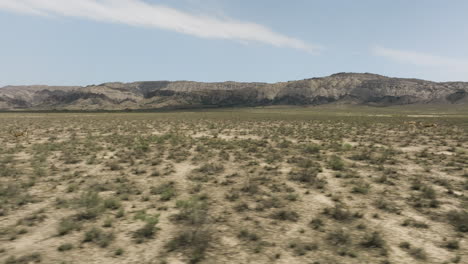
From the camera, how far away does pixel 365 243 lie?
7.39m

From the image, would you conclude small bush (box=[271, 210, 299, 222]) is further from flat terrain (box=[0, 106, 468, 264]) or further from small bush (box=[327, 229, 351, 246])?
small bush (box=[327, 229, 351, 246])

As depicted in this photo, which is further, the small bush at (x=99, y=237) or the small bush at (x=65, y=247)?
the small bush at (x=99, y=237)

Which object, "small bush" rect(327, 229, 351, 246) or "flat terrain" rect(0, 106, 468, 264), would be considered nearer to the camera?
"flat terrain" rect(0, 106, 468, 264)

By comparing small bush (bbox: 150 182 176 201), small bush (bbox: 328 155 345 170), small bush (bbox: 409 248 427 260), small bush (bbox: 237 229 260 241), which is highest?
small bush (bbox: 328 155 345 170)

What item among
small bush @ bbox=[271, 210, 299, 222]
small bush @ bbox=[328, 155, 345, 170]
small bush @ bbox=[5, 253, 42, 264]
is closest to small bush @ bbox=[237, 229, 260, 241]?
small bush @ bbox=[271, 210, 299, 222]

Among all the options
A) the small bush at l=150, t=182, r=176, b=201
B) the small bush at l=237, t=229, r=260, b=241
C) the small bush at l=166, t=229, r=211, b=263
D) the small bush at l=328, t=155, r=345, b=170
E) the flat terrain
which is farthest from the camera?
the small bush at l=328, t=155, r=345, b=170

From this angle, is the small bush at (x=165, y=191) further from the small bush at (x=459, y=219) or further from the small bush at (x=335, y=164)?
the small bush at (x=459, y=219)

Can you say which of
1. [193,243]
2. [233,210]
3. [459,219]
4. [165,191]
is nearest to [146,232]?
[193,243]

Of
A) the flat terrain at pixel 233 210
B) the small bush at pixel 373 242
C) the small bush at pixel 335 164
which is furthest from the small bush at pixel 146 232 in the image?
the small bush at pixel 335 164

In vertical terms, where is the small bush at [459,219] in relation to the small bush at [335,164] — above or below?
below

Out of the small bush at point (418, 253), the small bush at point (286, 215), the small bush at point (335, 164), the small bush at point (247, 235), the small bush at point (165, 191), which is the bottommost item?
the small bush at point (418, 253)

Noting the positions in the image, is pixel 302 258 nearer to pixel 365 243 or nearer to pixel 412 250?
pixel 365 243

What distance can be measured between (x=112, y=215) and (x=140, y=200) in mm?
1409

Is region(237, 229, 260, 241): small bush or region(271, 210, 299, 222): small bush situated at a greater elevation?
region(271, 210, 299, 222): small bush
